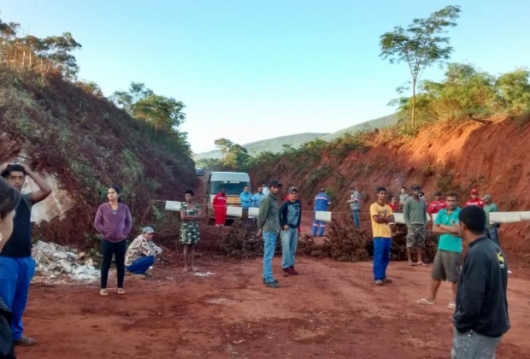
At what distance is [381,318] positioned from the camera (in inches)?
287

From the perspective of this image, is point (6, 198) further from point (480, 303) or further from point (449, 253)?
point (449, 253)

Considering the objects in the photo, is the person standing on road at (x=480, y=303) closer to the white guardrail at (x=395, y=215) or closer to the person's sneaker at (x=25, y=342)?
the person's sneaker at (x=25, y=342)

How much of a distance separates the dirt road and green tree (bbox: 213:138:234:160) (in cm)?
7662

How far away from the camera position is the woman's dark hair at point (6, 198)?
2.64 meters

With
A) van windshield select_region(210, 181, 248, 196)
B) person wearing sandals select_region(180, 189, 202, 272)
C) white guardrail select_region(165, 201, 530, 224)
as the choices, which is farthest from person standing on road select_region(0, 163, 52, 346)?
van windshield select_region(210, 181, 248, 196)

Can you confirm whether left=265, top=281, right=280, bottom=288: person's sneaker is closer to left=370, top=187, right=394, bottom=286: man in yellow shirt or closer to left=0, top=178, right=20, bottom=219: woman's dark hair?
left=370, top=187, right=394, bottom=286: man in yellow shirt

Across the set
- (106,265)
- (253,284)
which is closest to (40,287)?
(106,265)

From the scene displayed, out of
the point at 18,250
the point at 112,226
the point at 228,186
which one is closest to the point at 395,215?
the point at 112,226

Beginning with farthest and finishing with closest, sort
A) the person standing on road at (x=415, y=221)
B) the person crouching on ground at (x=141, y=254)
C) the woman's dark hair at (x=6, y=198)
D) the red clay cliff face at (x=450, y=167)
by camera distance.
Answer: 1. the red clay cliff face at (x=450, y=167)
2. the person standing on road at (x=415, y=221)
3. the person crouching on ground at (x=141, y=254)
4. the woman's dark hair at (x=6, y=198)

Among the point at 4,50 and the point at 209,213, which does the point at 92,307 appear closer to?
the point at 209,213

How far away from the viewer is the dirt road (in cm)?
579

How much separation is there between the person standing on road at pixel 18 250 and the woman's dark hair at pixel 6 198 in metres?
2.49

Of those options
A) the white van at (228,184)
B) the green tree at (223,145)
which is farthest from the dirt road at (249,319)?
the green tree at (223,145)

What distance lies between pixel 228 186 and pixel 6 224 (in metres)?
18.9
